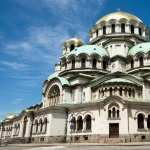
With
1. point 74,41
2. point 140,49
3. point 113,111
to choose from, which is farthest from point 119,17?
point 113,111

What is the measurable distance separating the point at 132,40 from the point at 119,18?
5.70 metres

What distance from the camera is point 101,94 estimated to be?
40.8m

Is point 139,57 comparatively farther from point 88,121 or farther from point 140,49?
point 88,121

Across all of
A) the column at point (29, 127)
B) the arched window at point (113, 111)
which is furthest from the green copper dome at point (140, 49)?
the column at point (29, 127)

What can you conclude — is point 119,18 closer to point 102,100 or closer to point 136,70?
point 136,70

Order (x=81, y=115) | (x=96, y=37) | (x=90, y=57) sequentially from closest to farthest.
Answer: (x=81, y=115) < (x=90, y=57) < (x=96, y=37)

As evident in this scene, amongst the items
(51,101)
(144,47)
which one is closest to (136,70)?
(144,47)

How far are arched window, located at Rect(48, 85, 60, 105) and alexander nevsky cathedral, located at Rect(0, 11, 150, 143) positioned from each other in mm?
143

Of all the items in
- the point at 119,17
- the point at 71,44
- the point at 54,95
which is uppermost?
the point at 119,17

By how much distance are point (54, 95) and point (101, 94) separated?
34.6 ft

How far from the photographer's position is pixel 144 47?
47.8 metres

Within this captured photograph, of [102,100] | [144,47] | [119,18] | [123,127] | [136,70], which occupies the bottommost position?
[123,127]

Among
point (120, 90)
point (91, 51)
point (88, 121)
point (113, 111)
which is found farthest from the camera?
point (91, 51)

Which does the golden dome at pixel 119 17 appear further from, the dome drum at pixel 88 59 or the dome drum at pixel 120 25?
the dome drum at pixel 88 59
